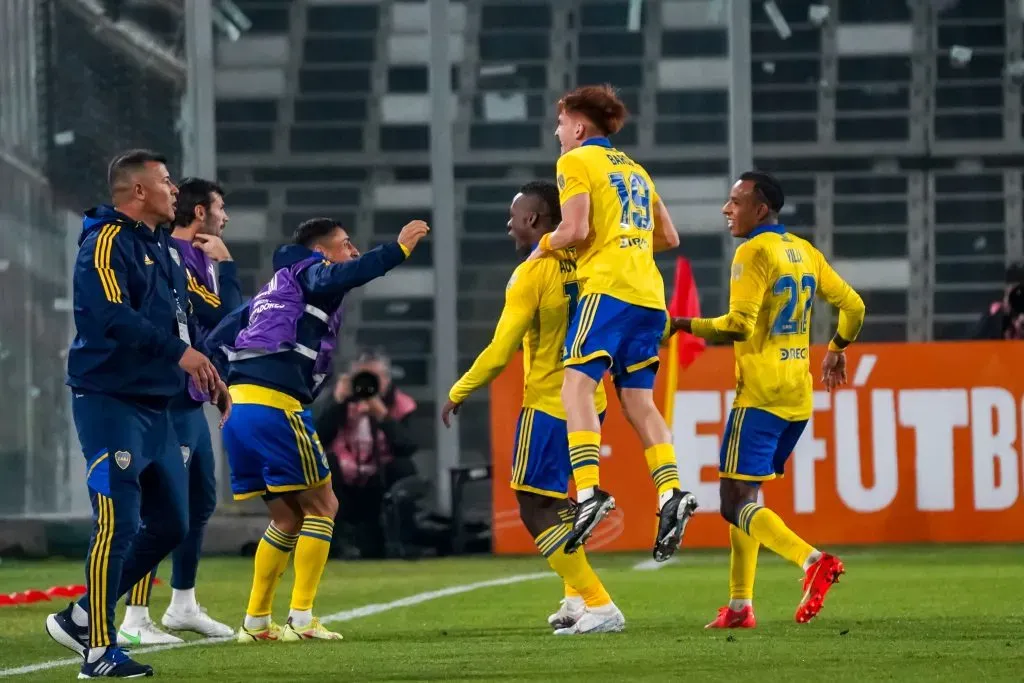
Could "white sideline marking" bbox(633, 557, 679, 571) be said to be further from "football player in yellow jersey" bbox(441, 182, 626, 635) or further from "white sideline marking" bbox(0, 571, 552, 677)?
"football player in yellow jersey" bbox(441, 182, 626, 635)

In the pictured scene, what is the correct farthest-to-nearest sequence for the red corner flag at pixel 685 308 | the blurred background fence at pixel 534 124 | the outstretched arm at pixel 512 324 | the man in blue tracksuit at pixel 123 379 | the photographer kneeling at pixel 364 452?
1. the blurred background fence at pixel 534 124
2. the photographer kneeling at pixel 364 452
3. the red corner flag at pixel 685 308
4. the outstretched arm at pixel 512 324
5. the man in blue tracksuit at pixel 123 379

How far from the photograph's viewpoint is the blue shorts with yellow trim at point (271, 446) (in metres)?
6.85

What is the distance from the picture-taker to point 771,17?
15539 mm

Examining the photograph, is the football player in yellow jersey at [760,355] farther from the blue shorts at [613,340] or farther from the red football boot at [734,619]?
the blue shorts at [613,340]

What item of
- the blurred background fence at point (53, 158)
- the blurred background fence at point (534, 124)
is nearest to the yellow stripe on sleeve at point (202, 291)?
the blurred background fence at point (53, 158)

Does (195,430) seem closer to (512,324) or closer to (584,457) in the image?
(512,324)

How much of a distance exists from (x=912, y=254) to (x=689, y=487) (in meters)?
4.27

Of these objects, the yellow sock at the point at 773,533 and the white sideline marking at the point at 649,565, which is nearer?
the yellow sock at the point at 773,533

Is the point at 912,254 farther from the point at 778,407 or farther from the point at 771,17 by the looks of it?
the point at 778,407

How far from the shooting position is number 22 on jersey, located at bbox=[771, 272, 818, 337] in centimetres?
741

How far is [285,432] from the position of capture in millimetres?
6867

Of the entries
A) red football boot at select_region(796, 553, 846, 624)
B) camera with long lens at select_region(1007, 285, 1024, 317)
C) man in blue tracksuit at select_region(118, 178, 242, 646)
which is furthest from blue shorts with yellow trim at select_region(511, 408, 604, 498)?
camera with long lens at select_region(1007, 285, 1024, 317)

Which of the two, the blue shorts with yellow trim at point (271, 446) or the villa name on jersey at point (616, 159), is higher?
the villa name on jersey at point (616, 159)

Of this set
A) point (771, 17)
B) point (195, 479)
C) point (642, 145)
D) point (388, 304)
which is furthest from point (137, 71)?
point (195, 479)
